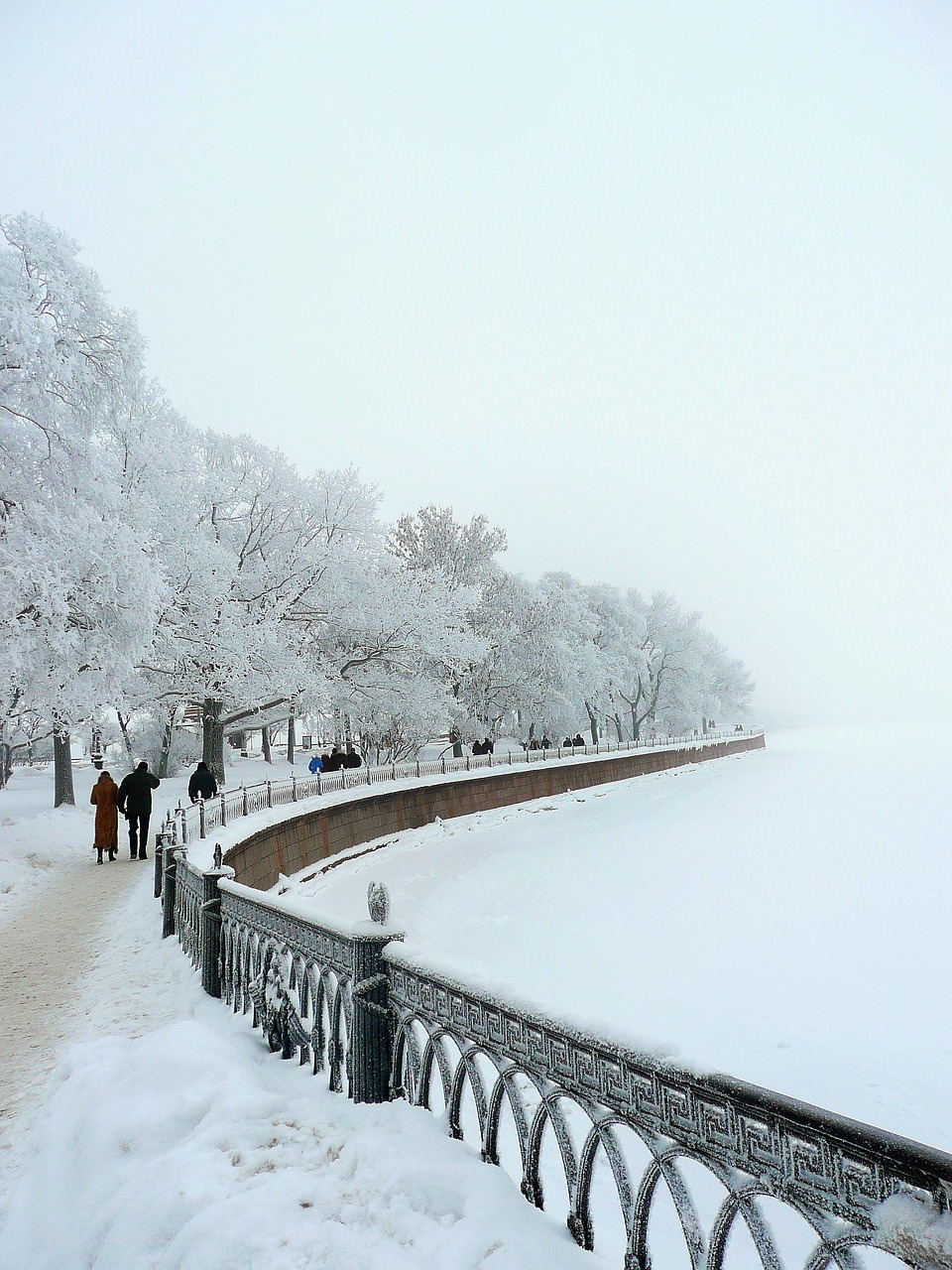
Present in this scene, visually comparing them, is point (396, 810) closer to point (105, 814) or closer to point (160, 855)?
point (105, 814)

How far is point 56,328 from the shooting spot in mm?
12141

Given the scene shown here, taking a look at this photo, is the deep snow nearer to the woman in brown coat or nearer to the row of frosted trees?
the woman in brown coat

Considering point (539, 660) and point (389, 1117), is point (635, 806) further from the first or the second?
point (389, 1117)

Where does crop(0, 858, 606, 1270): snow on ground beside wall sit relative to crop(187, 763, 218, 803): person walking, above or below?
below

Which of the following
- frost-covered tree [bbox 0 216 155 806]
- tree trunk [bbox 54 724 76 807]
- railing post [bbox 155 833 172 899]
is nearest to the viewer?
railing post [bbox 155 833 172 899]

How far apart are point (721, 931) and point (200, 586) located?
44.6 ft

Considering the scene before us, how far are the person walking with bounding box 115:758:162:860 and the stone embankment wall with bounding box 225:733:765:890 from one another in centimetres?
205

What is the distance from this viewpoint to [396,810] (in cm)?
2198

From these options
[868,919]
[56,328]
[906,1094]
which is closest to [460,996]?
[906,1094]

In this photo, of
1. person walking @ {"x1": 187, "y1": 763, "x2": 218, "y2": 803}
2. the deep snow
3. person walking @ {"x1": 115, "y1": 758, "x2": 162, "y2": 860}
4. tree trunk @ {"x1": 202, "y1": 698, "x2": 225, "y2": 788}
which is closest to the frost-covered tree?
person walking @ {"x1": 115, "y1": 758, "x2": 162, "y2": 860}

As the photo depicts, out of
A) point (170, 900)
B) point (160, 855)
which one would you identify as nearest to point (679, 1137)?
point (170, 900)

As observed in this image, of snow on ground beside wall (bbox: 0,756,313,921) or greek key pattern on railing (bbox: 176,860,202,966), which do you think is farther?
snow on ground beside wall (bbox: 0,756,313,921)

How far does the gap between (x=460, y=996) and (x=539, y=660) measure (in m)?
→ 32.7

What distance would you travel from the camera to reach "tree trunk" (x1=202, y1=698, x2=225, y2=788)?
21.6 metres
